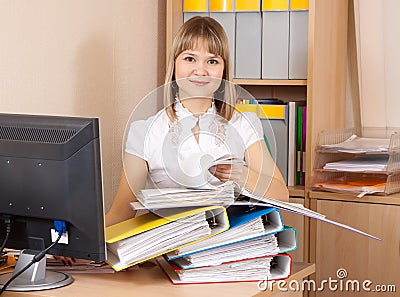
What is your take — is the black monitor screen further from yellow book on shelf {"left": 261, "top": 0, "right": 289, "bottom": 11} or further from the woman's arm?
yellow book on shelf {"left": 261, "top": 0, "right": 289, "bottom": 11}

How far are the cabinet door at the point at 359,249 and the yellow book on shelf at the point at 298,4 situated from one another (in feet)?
2.34

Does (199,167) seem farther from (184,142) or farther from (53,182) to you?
(53,182)

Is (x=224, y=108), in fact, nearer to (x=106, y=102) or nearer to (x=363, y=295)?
(x=106, y=102)

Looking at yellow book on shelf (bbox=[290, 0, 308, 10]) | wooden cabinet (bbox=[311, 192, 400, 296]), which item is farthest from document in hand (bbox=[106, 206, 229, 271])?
yellow book on shelf (bbox=[290, 0, 308, 10])

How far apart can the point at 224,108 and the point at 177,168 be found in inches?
9.5

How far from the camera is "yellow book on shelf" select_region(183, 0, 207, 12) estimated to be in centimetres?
277

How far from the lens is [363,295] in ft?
8.21

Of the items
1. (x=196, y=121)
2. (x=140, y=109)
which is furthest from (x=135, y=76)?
(x=196, y=121)

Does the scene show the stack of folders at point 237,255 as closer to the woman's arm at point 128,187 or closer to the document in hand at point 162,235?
the document in hand at point 162,235

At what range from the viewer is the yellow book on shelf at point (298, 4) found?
103 inches

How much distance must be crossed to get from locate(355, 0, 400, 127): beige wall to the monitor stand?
1.64 meters

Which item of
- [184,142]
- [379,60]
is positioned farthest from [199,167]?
[379,60]

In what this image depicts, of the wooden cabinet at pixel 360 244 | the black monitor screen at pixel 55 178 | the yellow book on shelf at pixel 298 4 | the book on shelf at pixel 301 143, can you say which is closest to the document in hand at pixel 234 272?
the black monitor screen at pixel 55 178

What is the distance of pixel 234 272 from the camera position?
1.61 meters
